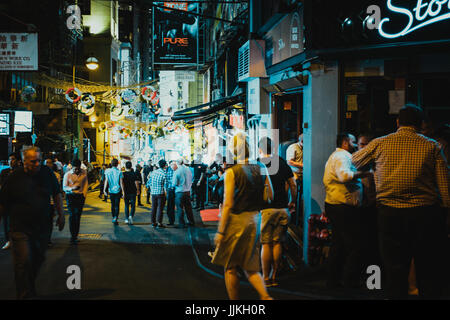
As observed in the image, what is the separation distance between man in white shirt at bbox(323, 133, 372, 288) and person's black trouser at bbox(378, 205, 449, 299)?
5.47 ft

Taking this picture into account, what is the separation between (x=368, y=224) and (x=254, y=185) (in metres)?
2.69

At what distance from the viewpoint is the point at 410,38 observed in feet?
24.6

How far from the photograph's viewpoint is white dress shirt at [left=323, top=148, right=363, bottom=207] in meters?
6.12

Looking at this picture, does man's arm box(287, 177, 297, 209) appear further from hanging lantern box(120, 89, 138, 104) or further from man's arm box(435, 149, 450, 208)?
hanging lantern box(120, 89, 138, 104)

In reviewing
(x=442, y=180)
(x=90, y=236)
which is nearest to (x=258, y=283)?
(x=442, y=180)

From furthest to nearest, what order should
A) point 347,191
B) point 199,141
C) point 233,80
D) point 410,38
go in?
point 199,141, point 233,80, point 410,38, point 347,191

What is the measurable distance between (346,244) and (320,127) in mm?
2615

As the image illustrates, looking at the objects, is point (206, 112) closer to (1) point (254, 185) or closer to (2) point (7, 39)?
(2) point (7, 39)

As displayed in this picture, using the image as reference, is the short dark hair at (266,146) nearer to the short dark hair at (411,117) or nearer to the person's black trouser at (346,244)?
the person's black trouser at (346,244)

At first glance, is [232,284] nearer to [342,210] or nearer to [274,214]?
[274,214]

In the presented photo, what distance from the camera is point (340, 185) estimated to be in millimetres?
6352

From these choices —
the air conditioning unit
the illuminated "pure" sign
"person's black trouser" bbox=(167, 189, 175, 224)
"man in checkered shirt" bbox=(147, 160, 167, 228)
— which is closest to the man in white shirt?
the illuminated "pure" sign

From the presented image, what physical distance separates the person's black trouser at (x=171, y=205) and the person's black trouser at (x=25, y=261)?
835cm
